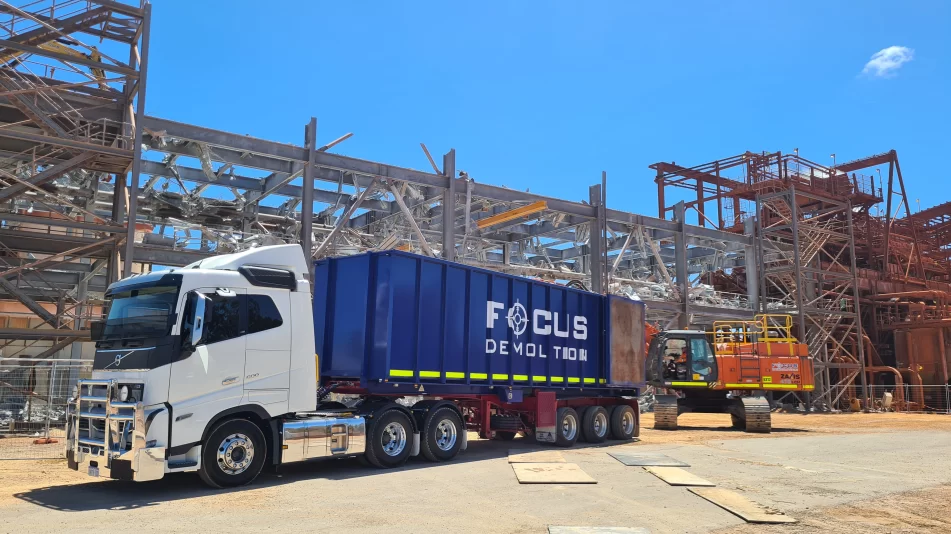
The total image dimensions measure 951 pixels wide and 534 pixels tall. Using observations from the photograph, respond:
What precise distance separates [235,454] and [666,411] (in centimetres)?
1541

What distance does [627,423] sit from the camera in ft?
61.2

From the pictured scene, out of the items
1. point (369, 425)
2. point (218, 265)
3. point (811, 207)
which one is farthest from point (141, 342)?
point (811, 207)

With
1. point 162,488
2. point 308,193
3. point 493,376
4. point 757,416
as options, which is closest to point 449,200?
point 308,193

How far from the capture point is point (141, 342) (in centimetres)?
979

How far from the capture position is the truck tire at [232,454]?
10.0m

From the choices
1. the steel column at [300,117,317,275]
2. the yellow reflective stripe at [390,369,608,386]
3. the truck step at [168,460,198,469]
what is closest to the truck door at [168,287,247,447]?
the truck step at [168,460,198,469]

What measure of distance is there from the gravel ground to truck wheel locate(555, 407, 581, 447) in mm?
1485

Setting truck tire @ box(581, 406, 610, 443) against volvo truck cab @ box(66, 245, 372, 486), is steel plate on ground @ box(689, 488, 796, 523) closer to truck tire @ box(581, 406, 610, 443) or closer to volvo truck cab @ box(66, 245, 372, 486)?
volvo truck cab @ box(66, 245, 372, 486)

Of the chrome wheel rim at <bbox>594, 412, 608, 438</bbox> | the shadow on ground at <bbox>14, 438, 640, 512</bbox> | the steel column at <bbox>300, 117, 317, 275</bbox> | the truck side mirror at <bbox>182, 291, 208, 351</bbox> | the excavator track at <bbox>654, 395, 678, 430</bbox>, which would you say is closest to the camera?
the shadow on ground at <bbox>14, 438, 640, 512</bbox>

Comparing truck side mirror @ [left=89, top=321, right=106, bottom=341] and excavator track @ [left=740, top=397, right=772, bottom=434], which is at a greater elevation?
truck side mirror @ [left=89, top=321, right=106, bottom=341]

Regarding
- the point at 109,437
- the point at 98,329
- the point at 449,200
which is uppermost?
the point at 449,200

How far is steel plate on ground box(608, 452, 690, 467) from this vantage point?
528 inches

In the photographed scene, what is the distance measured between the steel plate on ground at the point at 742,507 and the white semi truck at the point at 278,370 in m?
5.08

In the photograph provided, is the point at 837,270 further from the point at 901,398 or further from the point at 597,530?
the point at 597,530
